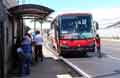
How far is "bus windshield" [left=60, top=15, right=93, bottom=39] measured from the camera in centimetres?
3134

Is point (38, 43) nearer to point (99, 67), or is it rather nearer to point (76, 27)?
point (99, 67)

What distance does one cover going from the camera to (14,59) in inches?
891

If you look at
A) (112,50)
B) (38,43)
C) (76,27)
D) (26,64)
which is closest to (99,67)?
(38,43)

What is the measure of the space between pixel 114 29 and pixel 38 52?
266 ft

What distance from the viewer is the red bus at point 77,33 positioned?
31.2 metres

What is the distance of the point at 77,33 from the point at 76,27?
1.89ft

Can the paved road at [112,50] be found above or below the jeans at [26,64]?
below

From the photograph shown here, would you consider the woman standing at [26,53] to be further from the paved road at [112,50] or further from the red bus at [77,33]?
the paved road at [112,50]

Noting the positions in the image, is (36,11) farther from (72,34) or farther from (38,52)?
(72,34)

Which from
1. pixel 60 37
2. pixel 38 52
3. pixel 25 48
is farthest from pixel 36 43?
pixel 25 48

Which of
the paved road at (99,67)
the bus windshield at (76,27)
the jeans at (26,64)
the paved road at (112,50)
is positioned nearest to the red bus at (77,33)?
the bus windshield at (76,27)

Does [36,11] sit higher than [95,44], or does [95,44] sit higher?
[36,11]

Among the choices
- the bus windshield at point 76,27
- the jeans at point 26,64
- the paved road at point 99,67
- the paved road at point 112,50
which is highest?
the bus windshield at point 76,27

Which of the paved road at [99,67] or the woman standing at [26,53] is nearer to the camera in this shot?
the woman standing at [26,53]
